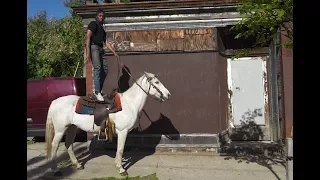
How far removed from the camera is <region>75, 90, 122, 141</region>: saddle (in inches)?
234

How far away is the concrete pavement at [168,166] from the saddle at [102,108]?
39.1 inches

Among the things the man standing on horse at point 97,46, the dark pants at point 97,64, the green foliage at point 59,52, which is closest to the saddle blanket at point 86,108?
the man standing on horse at point 97,46

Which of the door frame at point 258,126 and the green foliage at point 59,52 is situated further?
the green foliage at point 59,52

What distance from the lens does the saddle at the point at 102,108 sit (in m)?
5.95

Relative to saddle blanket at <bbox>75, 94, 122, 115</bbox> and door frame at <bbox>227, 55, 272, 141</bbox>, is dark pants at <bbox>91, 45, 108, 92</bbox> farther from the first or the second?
door frame at <bbox>227, 55, 272, 141</bbox>

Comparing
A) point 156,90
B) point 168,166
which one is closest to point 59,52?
point 156,90

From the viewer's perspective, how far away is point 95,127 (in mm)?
6078

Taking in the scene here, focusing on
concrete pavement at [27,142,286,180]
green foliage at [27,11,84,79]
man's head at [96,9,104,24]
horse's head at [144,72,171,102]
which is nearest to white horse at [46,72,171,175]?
horse's head at [144,72,171,102]

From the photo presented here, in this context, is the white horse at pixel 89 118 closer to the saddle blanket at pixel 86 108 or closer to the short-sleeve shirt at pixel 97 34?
the saddle blanket at pixel 86 108

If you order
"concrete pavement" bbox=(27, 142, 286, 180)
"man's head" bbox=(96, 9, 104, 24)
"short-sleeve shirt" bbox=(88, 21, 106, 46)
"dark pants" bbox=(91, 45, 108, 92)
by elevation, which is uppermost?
"man's head" bbox=(96, 9, 104, 24)

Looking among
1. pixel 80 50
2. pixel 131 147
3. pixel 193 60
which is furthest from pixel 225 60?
A: pixel 80 50

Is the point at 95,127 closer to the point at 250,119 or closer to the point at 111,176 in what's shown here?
the point at 111,176

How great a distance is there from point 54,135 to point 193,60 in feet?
13.3

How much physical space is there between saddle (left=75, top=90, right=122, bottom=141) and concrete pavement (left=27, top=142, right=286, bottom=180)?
39.1 inches
